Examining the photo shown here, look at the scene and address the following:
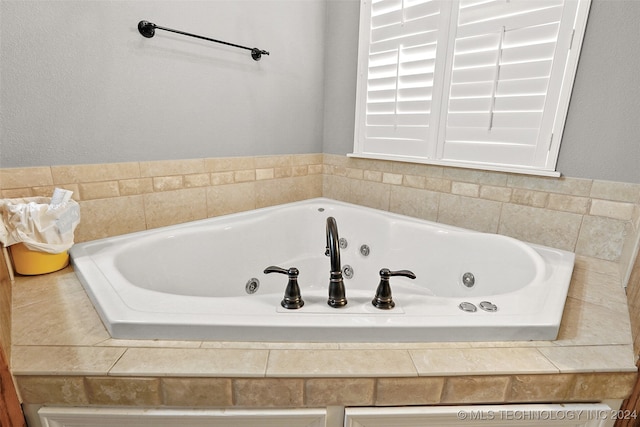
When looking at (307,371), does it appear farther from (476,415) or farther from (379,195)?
(379,195)

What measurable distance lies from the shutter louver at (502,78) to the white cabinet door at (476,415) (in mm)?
979

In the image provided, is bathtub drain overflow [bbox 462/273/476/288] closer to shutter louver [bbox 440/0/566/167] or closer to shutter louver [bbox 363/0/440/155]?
shutter louver [bbox 440/0/566/167]

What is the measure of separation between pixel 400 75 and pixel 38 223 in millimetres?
1716

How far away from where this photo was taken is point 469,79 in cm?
143

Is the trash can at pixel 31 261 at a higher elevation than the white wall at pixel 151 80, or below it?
below

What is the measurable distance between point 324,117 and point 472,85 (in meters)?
0.95

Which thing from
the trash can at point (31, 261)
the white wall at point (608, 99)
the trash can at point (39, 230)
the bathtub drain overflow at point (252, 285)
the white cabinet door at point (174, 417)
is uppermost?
the white wall at point (608, 99)

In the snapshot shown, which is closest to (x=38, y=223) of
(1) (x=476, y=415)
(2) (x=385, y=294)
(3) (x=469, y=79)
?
(2) (x=385, y=294)

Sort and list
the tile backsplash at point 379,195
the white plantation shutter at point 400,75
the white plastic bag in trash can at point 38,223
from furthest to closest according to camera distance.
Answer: the white plantation shutter at point 400,75
the tile backsplash at point 379,195
the white plastic bag in trash can at point 38,223

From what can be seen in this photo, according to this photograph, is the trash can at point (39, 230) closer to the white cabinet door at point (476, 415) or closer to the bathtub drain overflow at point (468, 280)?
the white cabinet door at point (476, 415)

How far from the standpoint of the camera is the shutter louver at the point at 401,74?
5.07ft

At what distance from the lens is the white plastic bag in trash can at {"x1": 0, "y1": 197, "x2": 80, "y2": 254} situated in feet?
3.31

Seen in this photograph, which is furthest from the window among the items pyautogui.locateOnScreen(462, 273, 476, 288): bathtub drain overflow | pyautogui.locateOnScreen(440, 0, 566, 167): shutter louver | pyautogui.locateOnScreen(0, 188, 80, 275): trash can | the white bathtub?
pyautogui.locateOnScreen(0, 188, 80, 275): trash can

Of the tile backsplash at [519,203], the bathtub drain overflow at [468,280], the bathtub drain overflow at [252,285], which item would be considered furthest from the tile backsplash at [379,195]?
the bathtub drain overflow at [252,285]
